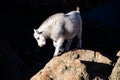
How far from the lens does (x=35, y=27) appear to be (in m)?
15.8

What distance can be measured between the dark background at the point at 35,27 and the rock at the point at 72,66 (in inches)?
92.7

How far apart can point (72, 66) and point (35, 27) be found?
26.0ft

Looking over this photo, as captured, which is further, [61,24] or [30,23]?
[30,23]

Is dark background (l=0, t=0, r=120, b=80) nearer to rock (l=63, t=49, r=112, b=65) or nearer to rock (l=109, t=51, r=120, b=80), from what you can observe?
rock (l=63, t=49, r=112, b=65)

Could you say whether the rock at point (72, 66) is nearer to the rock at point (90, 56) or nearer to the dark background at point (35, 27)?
the rock at point (90, 56)

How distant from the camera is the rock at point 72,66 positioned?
7930mm

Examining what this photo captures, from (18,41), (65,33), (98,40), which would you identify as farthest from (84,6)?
(65,33)

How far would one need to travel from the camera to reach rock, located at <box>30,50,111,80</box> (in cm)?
793

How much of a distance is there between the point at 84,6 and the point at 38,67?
3941 millimetres

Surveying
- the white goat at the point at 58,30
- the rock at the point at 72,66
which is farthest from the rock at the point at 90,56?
the white goat at the point at 58,30

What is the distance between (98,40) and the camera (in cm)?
1406

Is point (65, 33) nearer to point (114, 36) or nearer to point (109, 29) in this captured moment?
point (114, 36)

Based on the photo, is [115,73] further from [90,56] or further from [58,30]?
[58,30]

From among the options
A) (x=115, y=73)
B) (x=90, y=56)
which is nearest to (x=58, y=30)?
(x=90, y=56)
